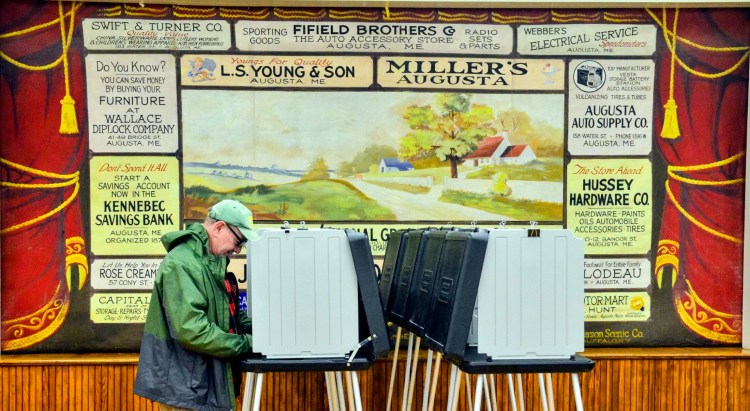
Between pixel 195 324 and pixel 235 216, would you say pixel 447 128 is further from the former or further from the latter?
pixel 195 324

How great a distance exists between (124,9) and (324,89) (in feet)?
4.24

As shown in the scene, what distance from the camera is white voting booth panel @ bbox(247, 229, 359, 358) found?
124 inches

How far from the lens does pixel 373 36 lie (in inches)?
192

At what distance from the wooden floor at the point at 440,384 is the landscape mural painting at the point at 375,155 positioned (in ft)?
3.16

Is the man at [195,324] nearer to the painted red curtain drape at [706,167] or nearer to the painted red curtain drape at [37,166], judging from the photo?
the painted red curtain drape at [37,166]

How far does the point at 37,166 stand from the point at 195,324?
225 cm

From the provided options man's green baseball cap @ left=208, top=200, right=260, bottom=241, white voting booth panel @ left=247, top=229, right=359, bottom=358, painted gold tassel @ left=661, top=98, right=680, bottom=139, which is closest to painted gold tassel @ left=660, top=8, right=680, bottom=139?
painted gold tassel @ left=661, top=98, right=680, bottom=139

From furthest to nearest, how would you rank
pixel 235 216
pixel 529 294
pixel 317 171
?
pixel 317 171
pixel 235 216
pixel 529 294

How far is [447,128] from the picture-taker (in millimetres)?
4945

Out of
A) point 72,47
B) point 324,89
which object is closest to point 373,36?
point 324,89

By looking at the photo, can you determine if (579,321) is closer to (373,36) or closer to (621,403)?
(621,403)

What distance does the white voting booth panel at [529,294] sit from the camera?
3041 millimetres

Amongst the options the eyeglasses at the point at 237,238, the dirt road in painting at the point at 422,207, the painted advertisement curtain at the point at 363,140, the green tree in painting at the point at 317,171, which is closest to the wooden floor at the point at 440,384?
the painted advertisement curtain at the point at 363,140

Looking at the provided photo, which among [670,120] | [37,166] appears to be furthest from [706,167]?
[37,166]
